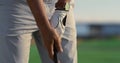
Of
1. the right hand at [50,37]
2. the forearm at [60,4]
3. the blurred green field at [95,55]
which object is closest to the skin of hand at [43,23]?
the right hand at [50,37]

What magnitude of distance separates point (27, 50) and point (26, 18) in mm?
185

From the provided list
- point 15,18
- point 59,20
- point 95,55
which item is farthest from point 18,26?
point 95,55

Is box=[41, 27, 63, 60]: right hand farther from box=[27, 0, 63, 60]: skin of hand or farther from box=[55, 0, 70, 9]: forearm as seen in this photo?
box=[55, 0, 70, 9]: forearm

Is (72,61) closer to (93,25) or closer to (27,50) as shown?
(27,50)

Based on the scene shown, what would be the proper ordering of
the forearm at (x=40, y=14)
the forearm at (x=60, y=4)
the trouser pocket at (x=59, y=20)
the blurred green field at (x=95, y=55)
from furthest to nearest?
the blurred green field at (x=95, y=55), the forearm at (x=60, y=4), the trouser pocket at (x=59, y=20), the forearm at (x=40, y=14)

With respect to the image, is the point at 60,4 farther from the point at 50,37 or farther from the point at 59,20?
the point at 50,37

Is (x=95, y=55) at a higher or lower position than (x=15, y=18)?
lower

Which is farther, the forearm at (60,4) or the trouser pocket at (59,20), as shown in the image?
the forearm at (60,4)

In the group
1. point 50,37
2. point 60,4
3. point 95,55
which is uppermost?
point 60,4

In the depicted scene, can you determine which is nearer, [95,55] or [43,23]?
[43,23]

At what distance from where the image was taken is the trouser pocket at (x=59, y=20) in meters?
3.27

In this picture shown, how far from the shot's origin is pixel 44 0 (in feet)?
11.2

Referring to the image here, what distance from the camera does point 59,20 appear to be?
330cm

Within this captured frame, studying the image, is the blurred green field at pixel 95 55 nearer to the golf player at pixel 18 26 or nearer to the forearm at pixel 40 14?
the golf player at pixel 18 26
